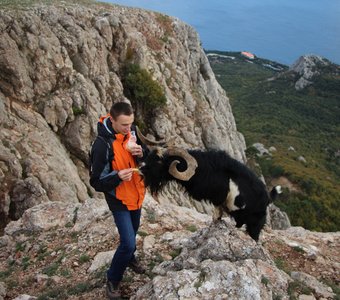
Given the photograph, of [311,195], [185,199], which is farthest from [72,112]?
[311,195]

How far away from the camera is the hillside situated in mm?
44547

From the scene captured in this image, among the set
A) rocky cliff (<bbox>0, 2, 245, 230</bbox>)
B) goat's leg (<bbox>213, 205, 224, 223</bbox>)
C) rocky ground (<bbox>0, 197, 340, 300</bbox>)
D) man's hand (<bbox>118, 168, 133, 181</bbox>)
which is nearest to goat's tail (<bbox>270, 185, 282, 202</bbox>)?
rocky ground (<bbox>0, 197, 340, 300</bbox>)

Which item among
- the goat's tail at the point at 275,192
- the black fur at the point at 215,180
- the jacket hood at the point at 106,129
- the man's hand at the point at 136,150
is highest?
the jacket hood at the point at 106,129

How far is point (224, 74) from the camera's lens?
13100 cm

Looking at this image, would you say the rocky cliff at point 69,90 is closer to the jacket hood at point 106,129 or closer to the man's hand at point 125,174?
the jacket hood at point 106,129

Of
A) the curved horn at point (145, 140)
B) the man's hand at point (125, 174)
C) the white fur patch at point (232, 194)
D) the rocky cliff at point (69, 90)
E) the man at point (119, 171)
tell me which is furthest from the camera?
the rocky cliff at point (69, 90)

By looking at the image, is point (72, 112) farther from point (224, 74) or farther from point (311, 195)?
point (224, 74)

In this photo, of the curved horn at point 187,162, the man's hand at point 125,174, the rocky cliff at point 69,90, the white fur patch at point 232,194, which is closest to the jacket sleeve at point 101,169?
the man's hand at point 125,174

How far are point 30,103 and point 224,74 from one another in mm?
119444

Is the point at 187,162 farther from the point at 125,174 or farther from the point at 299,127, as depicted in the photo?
the point at 299,127

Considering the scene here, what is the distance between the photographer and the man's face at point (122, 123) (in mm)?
4888

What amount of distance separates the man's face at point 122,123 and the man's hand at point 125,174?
1.89ft

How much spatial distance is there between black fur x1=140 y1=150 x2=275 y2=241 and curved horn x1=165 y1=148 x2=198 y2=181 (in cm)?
12

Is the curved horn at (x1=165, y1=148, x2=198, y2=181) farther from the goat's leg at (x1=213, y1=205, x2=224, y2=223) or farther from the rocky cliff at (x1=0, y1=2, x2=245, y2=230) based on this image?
the rocky cliff at (x1=0, y1=2, x2=245, y2=230)
